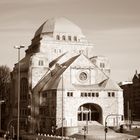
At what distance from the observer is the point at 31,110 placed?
83562 mm

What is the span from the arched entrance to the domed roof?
21.8m

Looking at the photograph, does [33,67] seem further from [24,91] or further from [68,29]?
[68,29]

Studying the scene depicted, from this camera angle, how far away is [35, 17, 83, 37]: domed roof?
94569mm

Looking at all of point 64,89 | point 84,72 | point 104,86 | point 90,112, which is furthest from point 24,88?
point 104,86

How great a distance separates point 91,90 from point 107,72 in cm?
1210

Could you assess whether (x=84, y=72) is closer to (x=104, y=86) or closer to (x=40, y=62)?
(x=104, y=86)

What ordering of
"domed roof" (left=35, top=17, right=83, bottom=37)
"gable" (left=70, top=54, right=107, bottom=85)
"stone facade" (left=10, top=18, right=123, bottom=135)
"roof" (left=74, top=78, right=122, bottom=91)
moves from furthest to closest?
"domed roof" (left=35, top=17, right=83, bottom=37)
"gable" (left=70, top=54, right=107, bottom=85)
"roof" (left=74, top=78, right=122, bottom=91)
"stone facade" (left=10, top=18, right=123, bottom=135)

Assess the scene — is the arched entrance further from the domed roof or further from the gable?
the domed roof

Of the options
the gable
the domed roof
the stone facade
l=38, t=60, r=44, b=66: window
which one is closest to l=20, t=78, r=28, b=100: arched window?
the stone facade

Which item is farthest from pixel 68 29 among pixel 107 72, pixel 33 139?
pixel 33 139

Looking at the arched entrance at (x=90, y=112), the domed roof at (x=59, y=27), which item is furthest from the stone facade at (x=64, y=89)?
the domed roof at (x=59, y=27)

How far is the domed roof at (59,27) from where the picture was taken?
94569 mm

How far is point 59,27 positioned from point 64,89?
23.7 meters

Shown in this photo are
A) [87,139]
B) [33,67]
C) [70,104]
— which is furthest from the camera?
[33,67]
